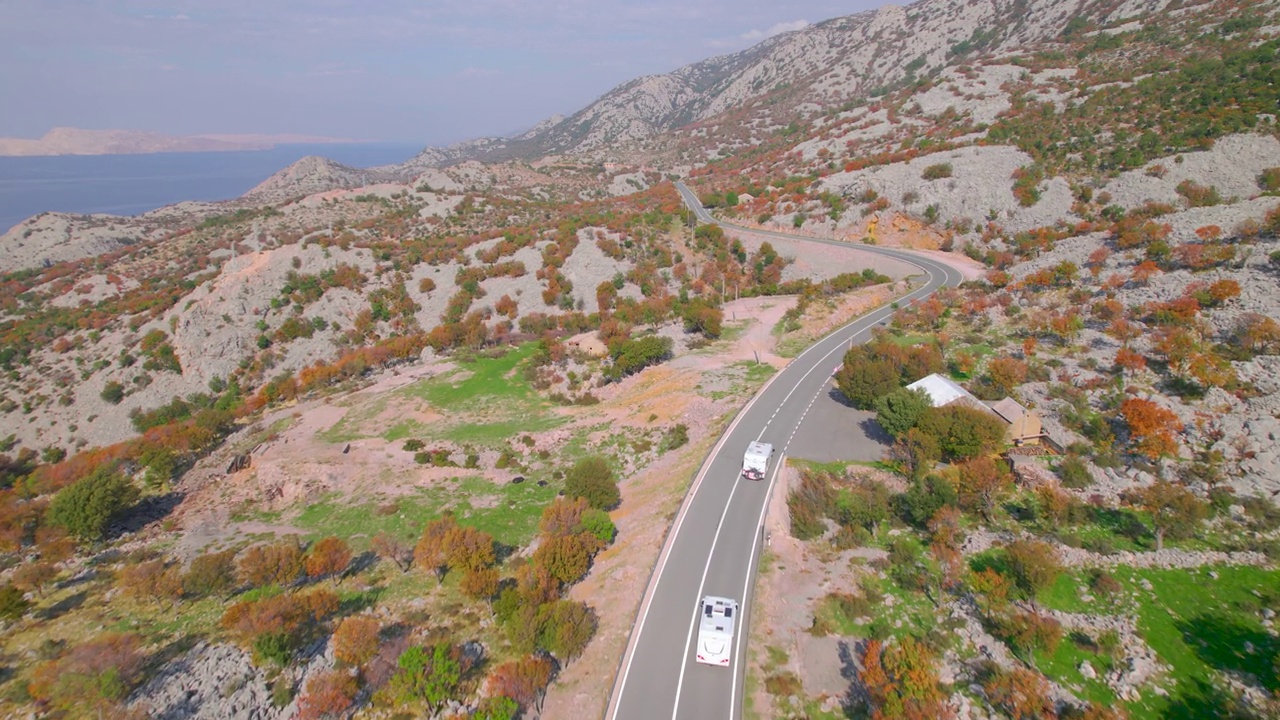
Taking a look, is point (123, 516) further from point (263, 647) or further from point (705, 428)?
point (705, 428)

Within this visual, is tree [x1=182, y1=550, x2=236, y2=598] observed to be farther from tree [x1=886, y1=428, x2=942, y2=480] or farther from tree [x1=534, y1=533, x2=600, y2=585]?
tree [x1=886, y1=428, x2=942, y2=480]

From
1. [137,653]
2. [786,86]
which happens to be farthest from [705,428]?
[786,86]

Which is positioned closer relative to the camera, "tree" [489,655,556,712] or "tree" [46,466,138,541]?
"tree" [489,655,556,712]

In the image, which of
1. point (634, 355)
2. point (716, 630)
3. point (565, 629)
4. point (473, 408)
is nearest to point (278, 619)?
point (565, 629)

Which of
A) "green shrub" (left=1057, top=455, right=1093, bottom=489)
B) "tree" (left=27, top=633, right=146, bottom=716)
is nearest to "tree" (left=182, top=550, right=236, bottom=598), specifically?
"tree" (left=27, top=633, right=146, bottom=716)

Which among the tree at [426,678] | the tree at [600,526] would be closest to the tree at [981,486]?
the tree at [600,526]

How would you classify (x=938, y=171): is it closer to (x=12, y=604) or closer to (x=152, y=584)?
(x=152, y=584)
